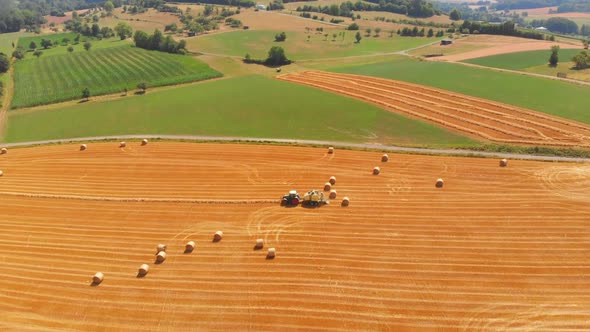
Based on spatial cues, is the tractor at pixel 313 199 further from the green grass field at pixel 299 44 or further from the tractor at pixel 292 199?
the green grass field at pixel 299 44

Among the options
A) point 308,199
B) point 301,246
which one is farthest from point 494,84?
point 301,246

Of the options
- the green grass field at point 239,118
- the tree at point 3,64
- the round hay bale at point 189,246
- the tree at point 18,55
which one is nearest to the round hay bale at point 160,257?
the round hay bale at point 189,246

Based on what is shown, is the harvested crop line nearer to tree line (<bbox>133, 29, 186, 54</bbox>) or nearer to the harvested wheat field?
the harvested wheat field

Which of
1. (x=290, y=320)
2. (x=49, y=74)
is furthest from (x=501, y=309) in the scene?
(x=49, y=74)

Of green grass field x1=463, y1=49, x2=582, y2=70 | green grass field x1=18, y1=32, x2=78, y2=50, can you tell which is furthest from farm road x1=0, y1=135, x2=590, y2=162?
green grass field x1=18, y1=32, x2=78, y2=50

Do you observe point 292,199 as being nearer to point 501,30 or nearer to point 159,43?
point 159,43

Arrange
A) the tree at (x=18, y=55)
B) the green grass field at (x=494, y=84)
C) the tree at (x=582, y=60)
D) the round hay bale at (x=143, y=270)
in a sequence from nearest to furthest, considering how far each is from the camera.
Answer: the round hay bale at (x=143, y=270), the green grass field at (x=494, y=84), the tree at (x=582, y=60), the tree at (x=18, y=55)
